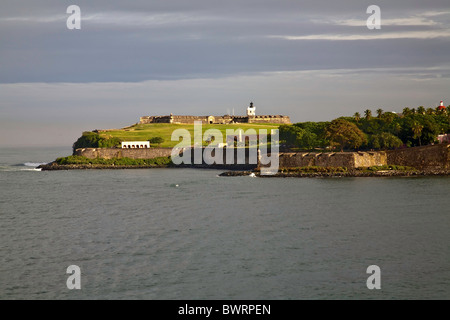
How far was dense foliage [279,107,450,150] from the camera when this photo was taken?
8444 centimetres

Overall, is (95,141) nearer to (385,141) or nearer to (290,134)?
(290,134)

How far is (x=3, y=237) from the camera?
35031 mm

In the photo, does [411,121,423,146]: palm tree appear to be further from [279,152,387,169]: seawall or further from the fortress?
the fortress

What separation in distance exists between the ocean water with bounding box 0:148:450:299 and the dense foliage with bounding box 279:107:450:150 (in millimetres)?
26653

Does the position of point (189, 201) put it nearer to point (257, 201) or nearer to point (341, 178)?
point (257, 201)

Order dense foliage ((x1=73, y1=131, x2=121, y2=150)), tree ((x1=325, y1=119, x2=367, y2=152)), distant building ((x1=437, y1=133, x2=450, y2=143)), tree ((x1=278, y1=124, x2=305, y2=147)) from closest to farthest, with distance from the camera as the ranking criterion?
tree ((x1=325, y1=119, x2=367, y2=152))
distant building ((x1=437, y1=133, x2=450, y2=143))
tree ((x1=278, y1=124, x2=305, y2=147))
dense foliage ((x1=73, y1=131, x2=121, y2=150))

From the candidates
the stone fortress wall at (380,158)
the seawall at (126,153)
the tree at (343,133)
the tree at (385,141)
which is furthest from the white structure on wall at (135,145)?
the tree at (385,141)

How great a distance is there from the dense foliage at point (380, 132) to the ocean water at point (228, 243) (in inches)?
1049

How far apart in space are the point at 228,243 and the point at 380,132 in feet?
213

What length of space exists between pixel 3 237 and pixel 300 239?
17.0 meters

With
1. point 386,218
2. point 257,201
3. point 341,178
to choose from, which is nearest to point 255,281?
point 386,218

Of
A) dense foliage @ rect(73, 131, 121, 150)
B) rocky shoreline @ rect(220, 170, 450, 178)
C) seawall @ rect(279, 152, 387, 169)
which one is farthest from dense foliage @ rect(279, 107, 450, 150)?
dense foliage @ rect(73, 131, 121, 150)

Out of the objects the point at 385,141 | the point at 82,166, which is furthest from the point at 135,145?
the point at 385,141

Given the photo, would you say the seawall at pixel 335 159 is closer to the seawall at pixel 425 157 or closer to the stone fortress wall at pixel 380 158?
the stone fortress wall at pixel 380 158
